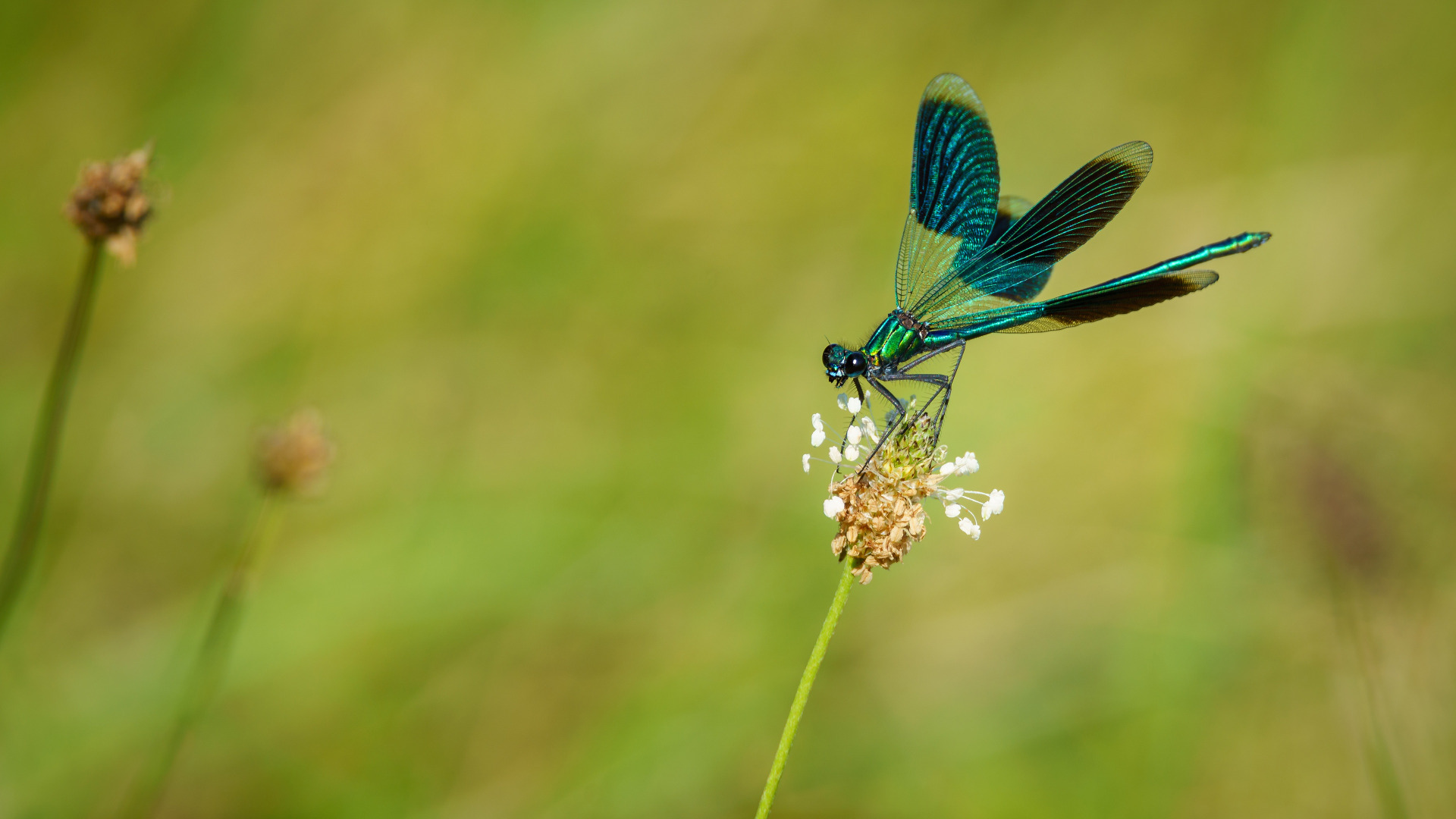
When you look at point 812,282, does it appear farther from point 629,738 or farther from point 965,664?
point 629,738

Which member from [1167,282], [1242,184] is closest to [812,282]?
[1242,184]

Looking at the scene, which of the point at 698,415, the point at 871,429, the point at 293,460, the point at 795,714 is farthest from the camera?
the point at 698,415

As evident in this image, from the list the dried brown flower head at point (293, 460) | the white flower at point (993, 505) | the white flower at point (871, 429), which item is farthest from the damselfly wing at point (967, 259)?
the dried brown flower head at point (293, 460)

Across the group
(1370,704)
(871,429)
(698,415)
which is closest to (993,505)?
(871,429)

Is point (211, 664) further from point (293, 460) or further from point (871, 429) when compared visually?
point (871, 429)

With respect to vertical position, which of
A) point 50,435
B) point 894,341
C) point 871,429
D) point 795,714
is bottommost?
point 795,714

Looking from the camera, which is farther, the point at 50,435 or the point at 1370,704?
the point at 1370,704

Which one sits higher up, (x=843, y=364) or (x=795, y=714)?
(x=843, y=364)
